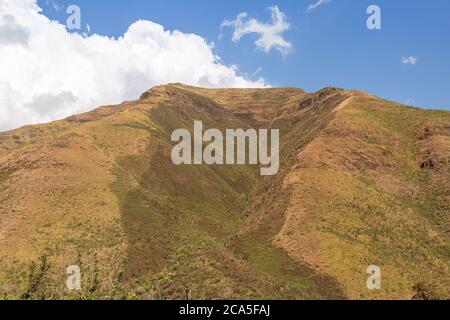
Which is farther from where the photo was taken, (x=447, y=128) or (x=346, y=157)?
(x=447, y=128)

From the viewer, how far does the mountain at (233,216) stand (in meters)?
45.1

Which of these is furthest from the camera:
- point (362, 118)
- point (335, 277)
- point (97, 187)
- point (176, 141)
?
point (176, 141)

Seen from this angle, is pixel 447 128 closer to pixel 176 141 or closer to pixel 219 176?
pixel 219 176

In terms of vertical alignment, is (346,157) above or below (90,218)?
above

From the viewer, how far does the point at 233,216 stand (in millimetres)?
72688

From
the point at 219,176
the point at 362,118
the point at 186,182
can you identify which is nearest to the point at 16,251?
the point at 186,182

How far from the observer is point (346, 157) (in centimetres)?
7344

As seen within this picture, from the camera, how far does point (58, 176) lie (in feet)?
213

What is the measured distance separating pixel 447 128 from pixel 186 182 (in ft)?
169

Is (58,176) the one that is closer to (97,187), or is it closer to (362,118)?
(97,187)

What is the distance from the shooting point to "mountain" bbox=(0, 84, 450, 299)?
45.1 metres

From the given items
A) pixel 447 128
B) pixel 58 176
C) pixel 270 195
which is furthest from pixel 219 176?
pixel 447 128

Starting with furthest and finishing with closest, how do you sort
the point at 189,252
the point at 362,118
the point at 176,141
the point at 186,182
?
the point at 176,141
the point at 362,118
the point at 186,182
the point at 189,252

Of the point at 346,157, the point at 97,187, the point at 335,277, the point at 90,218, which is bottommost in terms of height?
the point at 335,277
